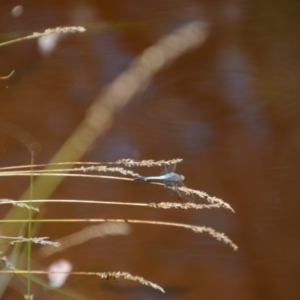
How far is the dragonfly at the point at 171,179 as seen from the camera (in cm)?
67

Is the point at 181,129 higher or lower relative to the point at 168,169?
higher

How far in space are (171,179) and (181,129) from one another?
167mm

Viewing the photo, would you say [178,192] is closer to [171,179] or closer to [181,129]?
[171,179]

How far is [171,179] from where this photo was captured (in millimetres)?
665

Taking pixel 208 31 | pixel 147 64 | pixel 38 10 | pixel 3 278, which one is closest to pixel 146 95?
pixel 147 64

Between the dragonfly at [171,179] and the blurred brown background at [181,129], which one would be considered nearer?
the dragonfly at [171,179]

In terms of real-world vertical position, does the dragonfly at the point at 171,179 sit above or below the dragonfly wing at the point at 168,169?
below

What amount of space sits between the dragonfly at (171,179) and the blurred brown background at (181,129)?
0.24ft

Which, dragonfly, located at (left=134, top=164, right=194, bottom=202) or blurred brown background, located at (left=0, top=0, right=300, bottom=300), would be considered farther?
blurred brown background, located at (left=0, top=0, right=300, bottom=300)

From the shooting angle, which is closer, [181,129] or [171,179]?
[171,179]

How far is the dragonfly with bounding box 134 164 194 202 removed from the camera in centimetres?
67

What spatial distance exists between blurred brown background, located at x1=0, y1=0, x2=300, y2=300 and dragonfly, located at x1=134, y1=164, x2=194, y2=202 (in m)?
0.07

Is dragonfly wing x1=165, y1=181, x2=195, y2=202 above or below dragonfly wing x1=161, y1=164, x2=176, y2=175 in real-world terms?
below

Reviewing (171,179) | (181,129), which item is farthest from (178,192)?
(181,129)
